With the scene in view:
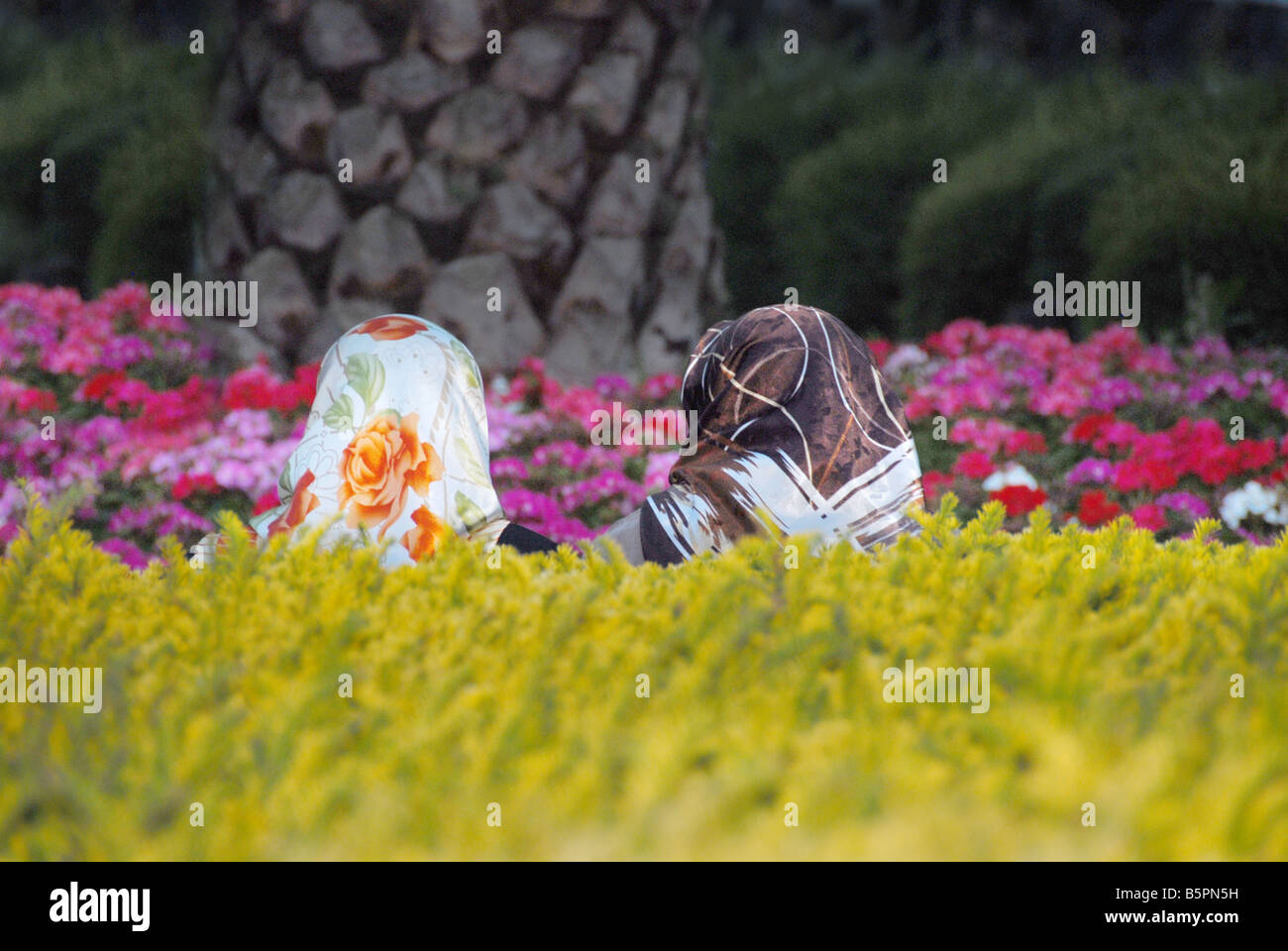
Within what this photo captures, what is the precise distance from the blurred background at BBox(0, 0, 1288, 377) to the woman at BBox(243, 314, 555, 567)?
2.57 meters

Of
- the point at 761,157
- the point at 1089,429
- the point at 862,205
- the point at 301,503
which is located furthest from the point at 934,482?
the point at 761,157

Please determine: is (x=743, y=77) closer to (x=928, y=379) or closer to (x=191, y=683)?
(x=928, y=379)

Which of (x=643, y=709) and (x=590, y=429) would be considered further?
(x=590, y=429)

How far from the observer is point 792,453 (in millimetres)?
2744

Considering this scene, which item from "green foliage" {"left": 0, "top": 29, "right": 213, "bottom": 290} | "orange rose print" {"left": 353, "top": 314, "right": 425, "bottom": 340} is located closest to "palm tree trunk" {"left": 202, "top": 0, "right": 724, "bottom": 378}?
"green foliage" {"left": 0, "top": 29, "right": 213, "bottom": 290}

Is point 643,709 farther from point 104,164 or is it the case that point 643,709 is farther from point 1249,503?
point 104,164

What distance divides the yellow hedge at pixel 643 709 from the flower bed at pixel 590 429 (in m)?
2.27

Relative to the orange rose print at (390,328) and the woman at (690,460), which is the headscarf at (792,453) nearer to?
the woman at (690,460)

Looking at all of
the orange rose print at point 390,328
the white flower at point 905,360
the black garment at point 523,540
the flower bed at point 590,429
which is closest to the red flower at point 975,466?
the flower bed at point 590,429

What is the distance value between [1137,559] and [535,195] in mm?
3739

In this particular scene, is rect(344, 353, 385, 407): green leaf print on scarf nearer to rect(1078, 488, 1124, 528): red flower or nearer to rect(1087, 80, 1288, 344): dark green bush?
rect(1078, 488, 1124, 528): red flower

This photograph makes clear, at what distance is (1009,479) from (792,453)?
90.2 inches

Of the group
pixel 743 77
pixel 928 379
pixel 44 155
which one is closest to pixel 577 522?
pixel 928 379

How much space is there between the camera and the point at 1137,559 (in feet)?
7.69
